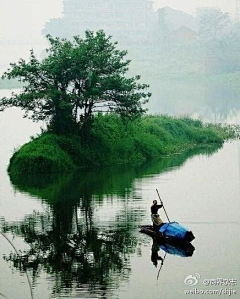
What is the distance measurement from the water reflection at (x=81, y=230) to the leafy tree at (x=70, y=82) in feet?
10.2

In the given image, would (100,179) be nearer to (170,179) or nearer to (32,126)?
(170,179)

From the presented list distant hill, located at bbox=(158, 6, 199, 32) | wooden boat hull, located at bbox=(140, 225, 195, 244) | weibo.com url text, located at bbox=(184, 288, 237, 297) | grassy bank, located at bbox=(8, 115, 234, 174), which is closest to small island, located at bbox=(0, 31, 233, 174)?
grassy bank, located at bbox=(8, 115, 234, 174)

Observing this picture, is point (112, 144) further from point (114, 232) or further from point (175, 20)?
point (175, 20)

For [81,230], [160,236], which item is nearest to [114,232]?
[81,230]

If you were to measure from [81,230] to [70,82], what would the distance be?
12.7 m

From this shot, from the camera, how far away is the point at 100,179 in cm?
2761

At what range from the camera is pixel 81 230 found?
19500mm

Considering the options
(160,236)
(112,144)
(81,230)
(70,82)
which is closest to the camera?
(160,236)

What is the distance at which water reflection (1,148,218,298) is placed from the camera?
15461mm

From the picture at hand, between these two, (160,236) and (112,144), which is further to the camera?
(112,144)

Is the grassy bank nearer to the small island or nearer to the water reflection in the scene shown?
the small island

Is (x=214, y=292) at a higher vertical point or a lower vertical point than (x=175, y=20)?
lower

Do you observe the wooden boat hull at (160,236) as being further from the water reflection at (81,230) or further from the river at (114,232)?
the water reflection at (81,230)

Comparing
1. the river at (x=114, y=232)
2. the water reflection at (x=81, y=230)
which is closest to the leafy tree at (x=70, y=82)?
the river at (x=114, y=232)
